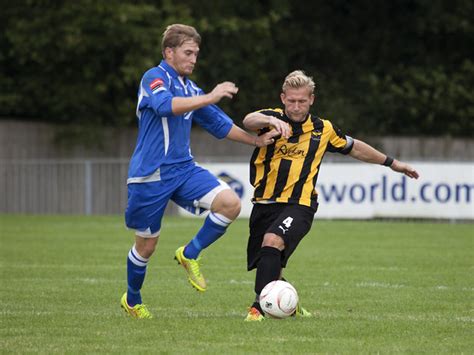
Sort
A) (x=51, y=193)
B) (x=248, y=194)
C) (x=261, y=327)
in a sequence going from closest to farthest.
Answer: (x=261, y=327), (x=248, y=194), (x=51, y=193)

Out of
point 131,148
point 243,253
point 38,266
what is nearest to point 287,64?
point 131,148

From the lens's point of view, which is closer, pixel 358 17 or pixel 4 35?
pixel 4 35

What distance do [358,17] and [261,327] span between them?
2496 cm

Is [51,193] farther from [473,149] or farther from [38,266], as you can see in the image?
[38,266]

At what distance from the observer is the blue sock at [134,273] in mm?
8539

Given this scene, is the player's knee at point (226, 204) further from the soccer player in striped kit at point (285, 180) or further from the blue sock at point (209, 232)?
the soccer player in striped kit at point (285, 180)

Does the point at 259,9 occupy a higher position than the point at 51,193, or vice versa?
the point at 259,9

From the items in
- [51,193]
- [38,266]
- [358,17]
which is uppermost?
[358,17]

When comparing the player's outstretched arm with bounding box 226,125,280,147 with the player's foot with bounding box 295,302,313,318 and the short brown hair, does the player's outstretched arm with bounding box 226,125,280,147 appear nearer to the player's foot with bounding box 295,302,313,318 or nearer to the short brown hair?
the short brown hair

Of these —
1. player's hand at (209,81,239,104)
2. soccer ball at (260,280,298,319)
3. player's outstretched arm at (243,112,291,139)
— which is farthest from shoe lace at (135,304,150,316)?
player's hand at (209,81,239,104)

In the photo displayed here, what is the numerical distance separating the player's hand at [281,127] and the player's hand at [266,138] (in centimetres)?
15

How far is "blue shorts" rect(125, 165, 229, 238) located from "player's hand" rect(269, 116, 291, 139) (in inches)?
29.3

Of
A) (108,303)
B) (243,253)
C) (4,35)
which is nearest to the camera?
(108,303)

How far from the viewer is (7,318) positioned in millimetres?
8477
